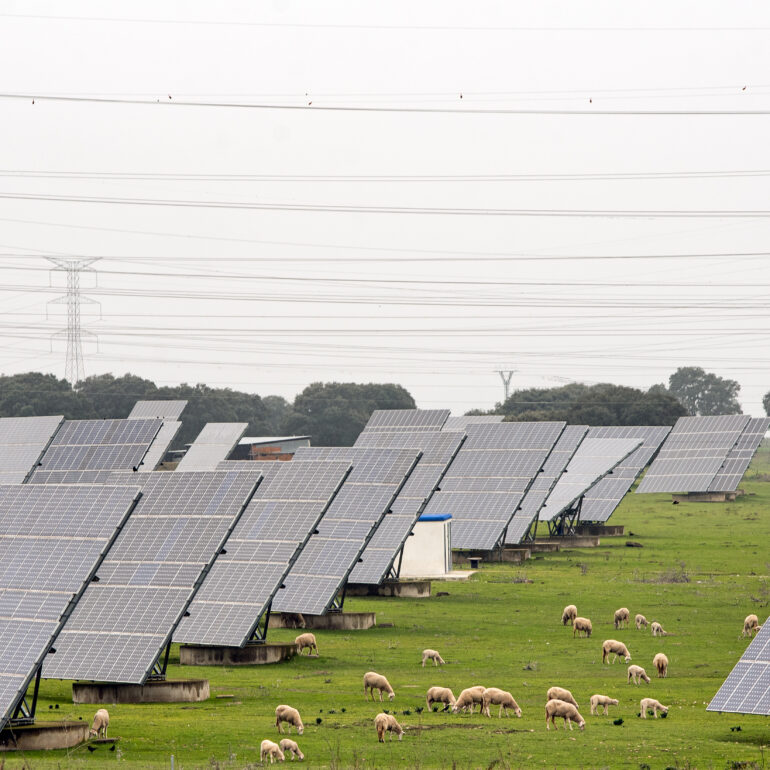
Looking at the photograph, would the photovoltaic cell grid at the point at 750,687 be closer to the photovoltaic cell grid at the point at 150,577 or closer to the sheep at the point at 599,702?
the sheep at the point at 599,702

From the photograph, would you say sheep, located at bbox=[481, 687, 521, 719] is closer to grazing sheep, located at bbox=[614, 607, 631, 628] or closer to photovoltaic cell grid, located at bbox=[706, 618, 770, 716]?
photovoltaic cell grid, located at bbox=[706, 618, 770, 716]

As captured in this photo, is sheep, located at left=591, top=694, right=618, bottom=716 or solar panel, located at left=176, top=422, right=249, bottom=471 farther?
solar panel, located at left=176, top=422, right=249, bottom=471

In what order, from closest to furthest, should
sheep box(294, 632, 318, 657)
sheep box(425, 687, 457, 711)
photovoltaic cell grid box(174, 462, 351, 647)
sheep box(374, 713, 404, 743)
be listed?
sheep box(374, 713, 404, 743) < sheep box(425, 687, 457, 711) < photovoltaic cell grid box(174, 462, 351, 647) < sheep box(294, 632, 318, 657)

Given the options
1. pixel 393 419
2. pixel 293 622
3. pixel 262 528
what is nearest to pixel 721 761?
pixel 262 528

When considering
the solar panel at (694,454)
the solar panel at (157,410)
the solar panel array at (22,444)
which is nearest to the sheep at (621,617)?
the solar panel array at (22,444)

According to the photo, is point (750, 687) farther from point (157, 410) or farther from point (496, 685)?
point (157, 410)

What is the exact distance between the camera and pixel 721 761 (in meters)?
23.5

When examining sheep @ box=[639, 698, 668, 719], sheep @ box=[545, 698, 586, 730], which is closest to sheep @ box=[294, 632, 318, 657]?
sheep @ box=[639, 698, 668, 719]

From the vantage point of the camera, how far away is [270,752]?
23.5 meters

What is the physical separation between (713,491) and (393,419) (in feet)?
153

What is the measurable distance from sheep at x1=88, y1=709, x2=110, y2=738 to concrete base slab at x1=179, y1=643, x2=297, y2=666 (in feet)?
33.6

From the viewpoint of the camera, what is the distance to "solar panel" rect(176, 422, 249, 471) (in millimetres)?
79000

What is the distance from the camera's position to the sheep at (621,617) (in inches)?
1686

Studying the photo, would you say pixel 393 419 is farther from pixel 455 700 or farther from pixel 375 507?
pixel 455 700
